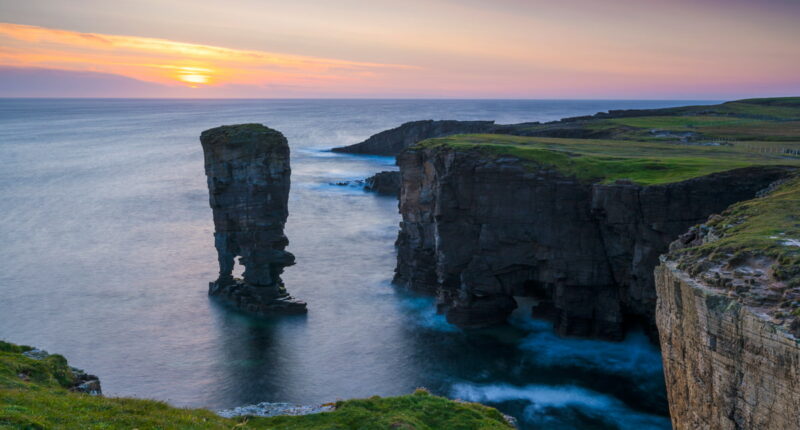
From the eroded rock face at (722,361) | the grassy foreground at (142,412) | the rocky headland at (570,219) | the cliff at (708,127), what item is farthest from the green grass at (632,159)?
the grassy foreground at (142,412)

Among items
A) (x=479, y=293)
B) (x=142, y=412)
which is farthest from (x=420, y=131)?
(x=142, y=412)

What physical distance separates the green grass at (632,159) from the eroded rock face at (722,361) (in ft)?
79.9

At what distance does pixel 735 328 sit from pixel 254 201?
4728 cm

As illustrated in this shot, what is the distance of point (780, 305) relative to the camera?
20219mm

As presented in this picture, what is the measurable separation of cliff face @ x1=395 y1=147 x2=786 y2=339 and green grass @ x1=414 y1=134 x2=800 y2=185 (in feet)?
4.54

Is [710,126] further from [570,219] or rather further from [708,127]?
[570,219]

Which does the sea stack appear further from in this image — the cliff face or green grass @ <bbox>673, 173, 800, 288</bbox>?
green grass @ <bbox>673, 173, 800, 288</bbox>

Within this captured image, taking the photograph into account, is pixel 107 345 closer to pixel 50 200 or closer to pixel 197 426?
pixel 197 426

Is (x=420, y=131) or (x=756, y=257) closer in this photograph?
(x=756, y=257)

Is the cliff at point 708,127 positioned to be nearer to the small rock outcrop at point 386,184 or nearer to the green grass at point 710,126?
the green grass at point 710,126

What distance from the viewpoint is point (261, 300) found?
60.2 metres

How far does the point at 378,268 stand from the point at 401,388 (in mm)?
29925

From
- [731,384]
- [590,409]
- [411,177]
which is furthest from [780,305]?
[411,177]

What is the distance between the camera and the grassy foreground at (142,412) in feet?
63.5
